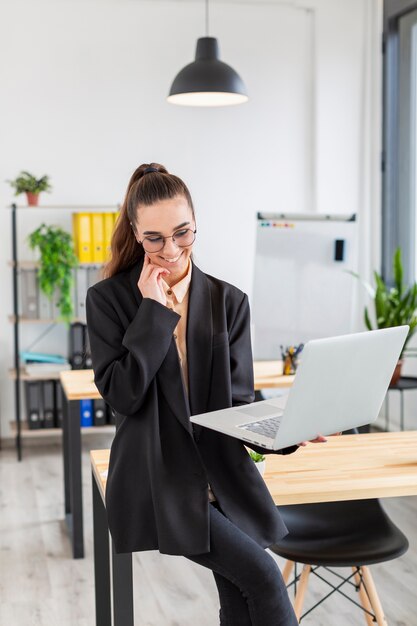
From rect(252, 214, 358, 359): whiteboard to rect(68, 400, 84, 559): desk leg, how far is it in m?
1.74

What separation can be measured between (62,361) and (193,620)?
8.54ft

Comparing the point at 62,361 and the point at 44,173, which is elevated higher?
the point at 44,173

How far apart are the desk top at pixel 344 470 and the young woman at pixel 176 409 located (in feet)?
0.70

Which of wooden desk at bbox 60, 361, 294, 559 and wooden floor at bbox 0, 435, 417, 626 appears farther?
wooden desk at bbox 60, 361, 294, 559

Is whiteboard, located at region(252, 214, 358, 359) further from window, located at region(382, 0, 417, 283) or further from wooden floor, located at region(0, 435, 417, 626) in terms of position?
wooden floor, located at region(0, 435, 417, 626)

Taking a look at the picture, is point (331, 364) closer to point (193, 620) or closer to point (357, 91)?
point (193, 620)

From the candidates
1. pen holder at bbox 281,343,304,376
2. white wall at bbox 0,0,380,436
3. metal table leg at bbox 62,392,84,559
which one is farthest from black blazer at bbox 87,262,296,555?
white wall at bbox 0,0,380,436

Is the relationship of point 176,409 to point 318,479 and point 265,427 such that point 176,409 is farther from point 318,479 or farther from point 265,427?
point 318,479

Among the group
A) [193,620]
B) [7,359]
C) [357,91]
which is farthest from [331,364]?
[357,91]

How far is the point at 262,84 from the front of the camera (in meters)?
5.62

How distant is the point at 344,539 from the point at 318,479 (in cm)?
31

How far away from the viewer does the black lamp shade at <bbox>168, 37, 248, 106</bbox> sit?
3.93 metres

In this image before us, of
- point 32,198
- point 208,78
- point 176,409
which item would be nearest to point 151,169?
point 176,409

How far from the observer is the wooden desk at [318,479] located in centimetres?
184
